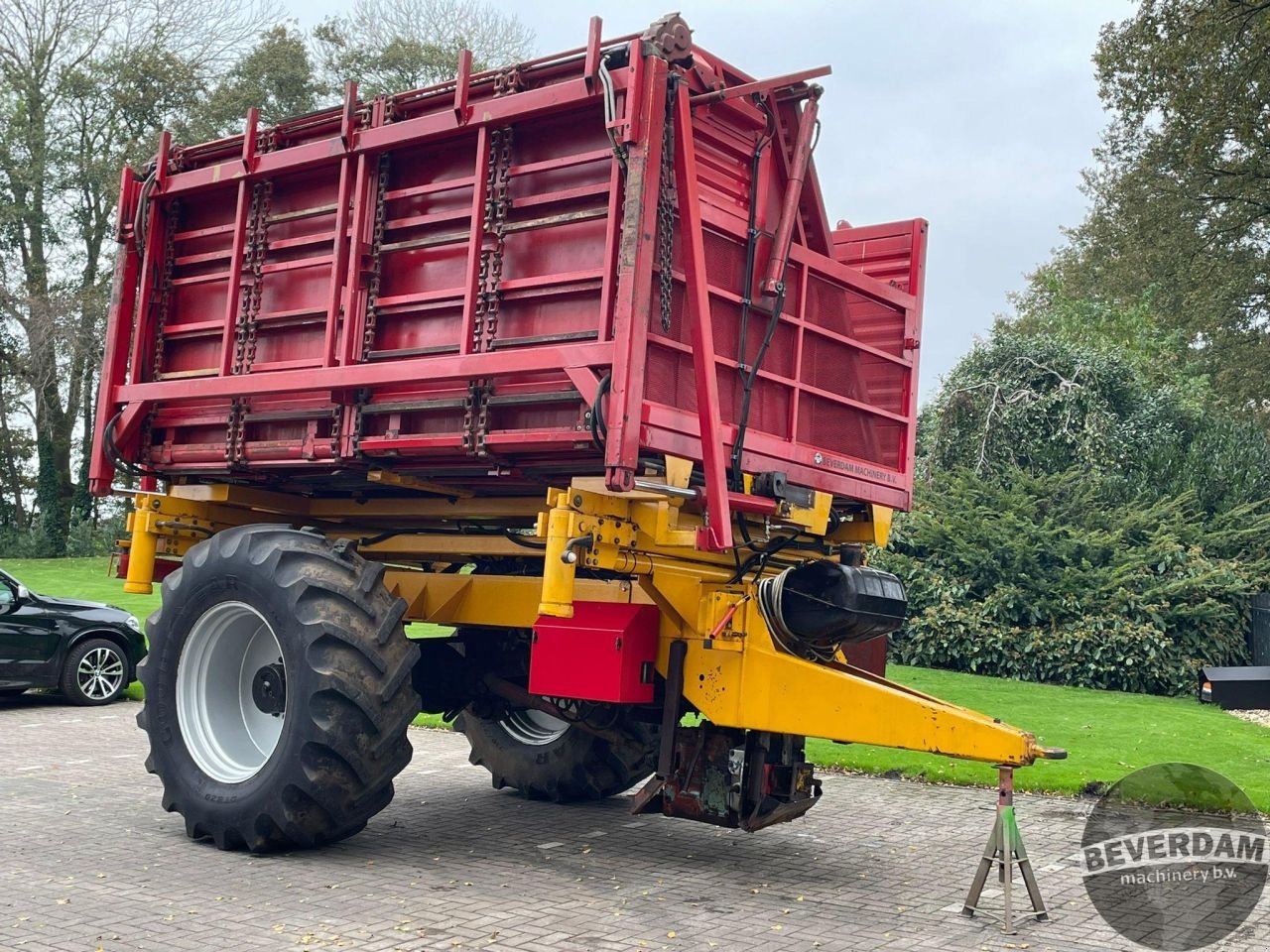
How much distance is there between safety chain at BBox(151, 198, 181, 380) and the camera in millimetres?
7770

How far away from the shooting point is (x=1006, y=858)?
5414 millimetres

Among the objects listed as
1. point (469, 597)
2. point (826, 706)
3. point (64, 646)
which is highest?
point (469, 597)

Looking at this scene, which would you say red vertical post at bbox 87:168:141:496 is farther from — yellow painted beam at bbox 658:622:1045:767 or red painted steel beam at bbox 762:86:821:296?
red painted steel beam at bbox 762:86:821:296

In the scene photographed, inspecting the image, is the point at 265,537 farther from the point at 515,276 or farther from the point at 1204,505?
the point at 1204,505

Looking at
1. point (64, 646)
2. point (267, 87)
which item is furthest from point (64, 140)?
point (64, 646)

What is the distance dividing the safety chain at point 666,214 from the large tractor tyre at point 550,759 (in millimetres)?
3213

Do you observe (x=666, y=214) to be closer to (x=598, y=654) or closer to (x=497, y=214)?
(x=497, y=214)

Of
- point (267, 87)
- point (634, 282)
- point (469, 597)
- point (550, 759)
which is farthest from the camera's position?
point (267, 87)

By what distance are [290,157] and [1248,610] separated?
14.7 meters

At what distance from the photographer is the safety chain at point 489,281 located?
6.16 m

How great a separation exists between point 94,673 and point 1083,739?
31.1ft

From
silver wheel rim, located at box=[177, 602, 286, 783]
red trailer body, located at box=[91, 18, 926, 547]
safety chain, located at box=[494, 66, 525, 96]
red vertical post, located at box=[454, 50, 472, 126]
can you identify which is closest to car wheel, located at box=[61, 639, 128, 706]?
red trailer body, located at box=[91, 18, 926, 547]

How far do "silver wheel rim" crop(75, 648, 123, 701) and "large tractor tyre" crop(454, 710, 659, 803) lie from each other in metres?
6.01

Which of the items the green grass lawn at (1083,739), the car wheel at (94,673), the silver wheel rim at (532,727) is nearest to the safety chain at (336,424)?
the silver wheel rim at (532,727)
